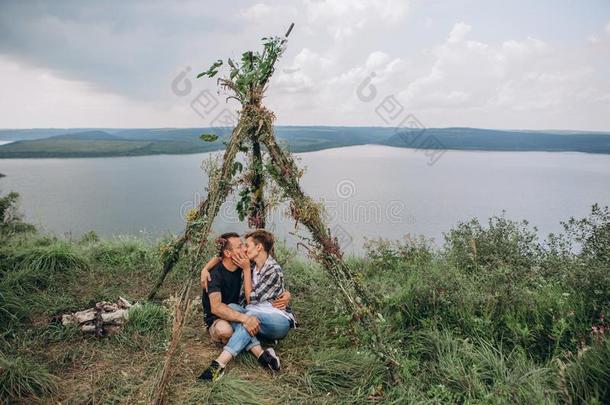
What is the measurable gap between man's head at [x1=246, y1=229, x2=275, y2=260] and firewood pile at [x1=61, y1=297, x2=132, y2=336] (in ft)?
6.51

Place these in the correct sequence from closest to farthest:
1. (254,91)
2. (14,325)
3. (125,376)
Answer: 1. (125,376)
2. (254,91)
3. (14,325)

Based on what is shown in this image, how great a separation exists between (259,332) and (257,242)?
1035 mm

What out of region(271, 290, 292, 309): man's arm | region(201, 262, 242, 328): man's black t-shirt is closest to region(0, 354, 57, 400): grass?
region(201, 262, 242, 328): man's black t-shirt

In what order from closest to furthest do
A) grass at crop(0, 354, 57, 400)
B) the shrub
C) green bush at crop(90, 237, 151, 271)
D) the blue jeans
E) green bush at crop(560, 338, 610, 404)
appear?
green bush at crop(560, 338, 610, 404)
grass at crop(0, 354, 57, 400)
the blue jeans
the shrub
green bush at crop(90, 237, 151, 271)

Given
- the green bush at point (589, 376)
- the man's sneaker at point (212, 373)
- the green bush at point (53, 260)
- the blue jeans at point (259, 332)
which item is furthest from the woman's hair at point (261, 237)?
the green bush at point (53, 260)

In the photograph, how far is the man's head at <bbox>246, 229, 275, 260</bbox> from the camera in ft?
15.7

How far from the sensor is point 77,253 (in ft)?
24.2

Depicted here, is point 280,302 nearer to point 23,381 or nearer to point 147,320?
point 147,320

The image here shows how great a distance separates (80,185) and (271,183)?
36949mm

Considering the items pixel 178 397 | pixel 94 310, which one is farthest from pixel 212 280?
pixel 94 310

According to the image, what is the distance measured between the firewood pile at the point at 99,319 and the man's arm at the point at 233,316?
5.35ft

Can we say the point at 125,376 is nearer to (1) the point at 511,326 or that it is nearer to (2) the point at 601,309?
(1) the point at 511,326

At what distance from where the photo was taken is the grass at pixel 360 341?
152 inches

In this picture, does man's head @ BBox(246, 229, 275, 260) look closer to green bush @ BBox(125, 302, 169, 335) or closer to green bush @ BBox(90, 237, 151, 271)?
green bush @ BBox(125, 302, 169, 335)
